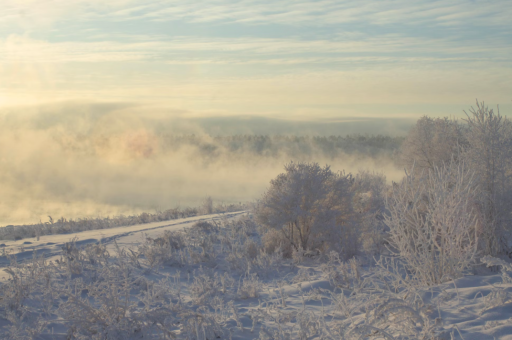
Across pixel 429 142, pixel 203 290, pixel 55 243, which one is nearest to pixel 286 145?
pixel 429 142

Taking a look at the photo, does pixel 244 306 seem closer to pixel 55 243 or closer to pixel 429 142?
pixel 55 243

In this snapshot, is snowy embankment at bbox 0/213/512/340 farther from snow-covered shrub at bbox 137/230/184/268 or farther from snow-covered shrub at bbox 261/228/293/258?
snow-covered shrub at bbox 261/228/293/258

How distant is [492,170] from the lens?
311 inches

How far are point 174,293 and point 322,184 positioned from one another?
14.3 ft

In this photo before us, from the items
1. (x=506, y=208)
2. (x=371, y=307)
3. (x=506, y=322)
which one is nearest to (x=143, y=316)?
(x=371, y=307)

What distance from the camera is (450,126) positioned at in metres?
17.9

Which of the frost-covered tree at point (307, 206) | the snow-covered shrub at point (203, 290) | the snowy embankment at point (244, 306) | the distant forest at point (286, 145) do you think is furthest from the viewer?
the distant forest at point (286, 145)

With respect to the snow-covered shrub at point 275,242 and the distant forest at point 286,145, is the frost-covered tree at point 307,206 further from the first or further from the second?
the distant forest at point 286,145

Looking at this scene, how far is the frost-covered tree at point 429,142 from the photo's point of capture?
18.0 metres

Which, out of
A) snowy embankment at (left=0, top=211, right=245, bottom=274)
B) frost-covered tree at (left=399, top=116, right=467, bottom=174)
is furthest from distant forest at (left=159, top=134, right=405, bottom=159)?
snowy embankment at (left=0, top=211, right=245, bottom=274)

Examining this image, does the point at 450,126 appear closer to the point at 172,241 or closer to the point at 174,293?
the point at 172,241

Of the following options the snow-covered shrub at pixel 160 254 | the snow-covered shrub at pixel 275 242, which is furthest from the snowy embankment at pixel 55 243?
the snow-covered shrub at pixel 275 242

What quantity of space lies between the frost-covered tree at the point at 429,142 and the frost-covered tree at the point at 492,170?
A: 33.6 feet

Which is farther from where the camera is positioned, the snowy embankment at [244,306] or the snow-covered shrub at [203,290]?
the snow-covered shrub at [203,290]
